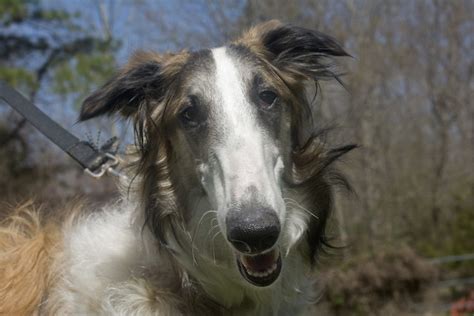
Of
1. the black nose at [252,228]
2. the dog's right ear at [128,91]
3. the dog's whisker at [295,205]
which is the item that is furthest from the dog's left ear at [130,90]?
the black nose at [252,228]

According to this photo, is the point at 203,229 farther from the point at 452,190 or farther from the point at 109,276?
the point at 452,190

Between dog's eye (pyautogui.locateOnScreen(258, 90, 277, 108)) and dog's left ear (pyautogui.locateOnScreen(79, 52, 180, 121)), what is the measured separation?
62cm

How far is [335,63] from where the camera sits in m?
4.20

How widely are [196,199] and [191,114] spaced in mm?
444

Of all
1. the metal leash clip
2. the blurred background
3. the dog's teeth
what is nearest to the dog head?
the dog's teeth

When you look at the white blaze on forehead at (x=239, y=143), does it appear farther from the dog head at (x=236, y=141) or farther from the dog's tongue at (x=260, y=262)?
the dog's tongue at (x=260, y=262)

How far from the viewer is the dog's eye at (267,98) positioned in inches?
141

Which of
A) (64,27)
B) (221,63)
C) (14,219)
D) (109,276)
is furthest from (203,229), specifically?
(64,27)

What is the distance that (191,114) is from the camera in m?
3.58

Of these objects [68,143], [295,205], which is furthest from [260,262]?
[68,143]

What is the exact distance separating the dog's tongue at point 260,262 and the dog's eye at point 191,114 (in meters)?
0.76

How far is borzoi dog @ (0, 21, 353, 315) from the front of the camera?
134 inches

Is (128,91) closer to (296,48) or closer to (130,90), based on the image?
(130,90)

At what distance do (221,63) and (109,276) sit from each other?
125 centimetres
